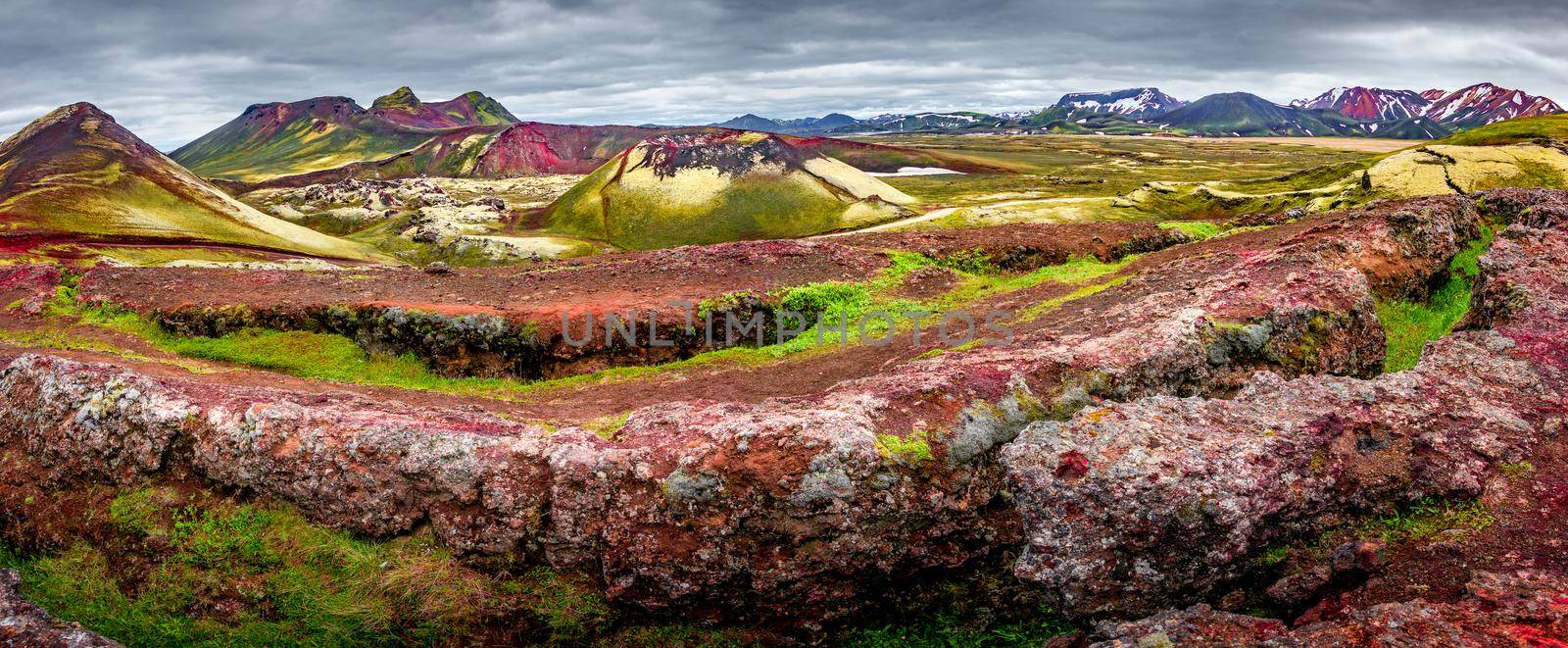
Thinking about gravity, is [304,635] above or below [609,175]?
below

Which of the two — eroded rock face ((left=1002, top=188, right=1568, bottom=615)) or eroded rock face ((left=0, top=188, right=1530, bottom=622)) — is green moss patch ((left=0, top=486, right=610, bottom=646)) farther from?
eroded rock face ((left=1002, top=188, right=1568, bottom=615))

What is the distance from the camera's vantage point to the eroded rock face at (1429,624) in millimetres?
6004

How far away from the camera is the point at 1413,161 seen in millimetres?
46156

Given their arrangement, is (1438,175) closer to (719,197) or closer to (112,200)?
(719,197)

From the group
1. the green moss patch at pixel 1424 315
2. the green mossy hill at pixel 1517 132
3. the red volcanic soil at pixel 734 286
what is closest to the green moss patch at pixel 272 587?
the red volcanic soil at pixel 734 286

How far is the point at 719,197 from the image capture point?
5844cm

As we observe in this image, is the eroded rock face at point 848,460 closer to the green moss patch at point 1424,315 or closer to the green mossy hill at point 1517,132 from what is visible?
the green moss patch at point 1424,315

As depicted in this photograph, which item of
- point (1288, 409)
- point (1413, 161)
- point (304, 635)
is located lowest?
point (304, 635)

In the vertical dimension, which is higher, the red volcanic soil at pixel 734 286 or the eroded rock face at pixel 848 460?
the red volcanic soil at pixel 734 286

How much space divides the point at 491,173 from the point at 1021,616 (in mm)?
158989

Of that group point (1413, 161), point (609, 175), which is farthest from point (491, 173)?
point (1413, 161)

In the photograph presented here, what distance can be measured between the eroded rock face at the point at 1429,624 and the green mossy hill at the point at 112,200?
60218mm

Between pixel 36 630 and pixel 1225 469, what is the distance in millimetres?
15536

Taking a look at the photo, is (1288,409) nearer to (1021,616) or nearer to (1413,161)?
(1021,616)
